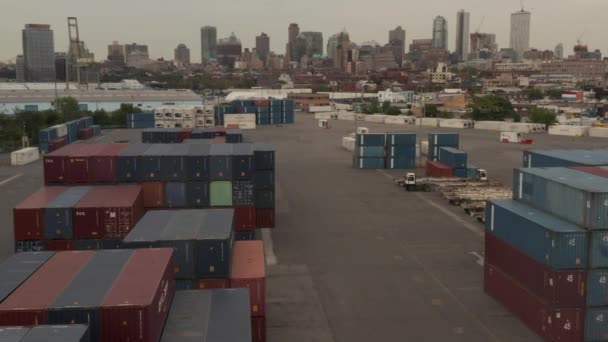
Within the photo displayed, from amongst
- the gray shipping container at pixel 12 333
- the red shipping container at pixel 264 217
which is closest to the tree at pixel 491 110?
the red shipping container at pixel 264 217

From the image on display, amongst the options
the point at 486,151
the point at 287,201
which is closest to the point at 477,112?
the point at 486,151

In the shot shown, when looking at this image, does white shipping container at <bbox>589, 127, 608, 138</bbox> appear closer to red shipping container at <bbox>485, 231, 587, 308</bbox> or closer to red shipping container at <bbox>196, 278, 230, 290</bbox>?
red shipping container at <bbox>485, 231, 587, 308</bbox>

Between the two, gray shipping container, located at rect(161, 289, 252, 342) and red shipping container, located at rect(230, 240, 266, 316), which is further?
red shipping container, located at rect(230, 240, 266, 316)

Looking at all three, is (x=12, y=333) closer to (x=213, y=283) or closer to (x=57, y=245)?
(x=213, y=283)

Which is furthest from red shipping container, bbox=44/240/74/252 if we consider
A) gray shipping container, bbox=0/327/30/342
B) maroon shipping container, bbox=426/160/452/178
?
maroon shipping container, bbox=426/160/452/178

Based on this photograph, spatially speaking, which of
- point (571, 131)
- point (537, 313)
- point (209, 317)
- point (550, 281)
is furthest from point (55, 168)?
point (571, 131)
